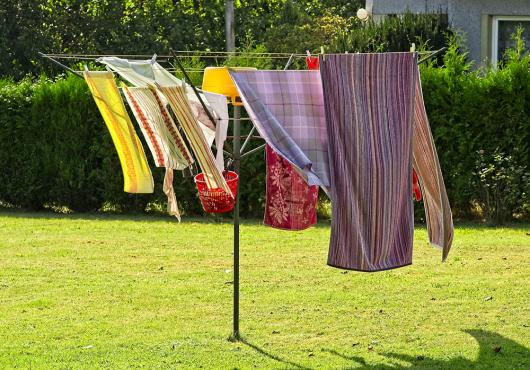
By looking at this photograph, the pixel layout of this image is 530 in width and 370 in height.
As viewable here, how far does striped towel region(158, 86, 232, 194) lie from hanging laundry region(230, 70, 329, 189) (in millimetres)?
338

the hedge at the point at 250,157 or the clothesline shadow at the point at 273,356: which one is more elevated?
the hedge at the point at 250,157

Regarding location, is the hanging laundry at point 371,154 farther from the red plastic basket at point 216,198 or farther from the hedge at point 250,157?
the hedge at point 250,157

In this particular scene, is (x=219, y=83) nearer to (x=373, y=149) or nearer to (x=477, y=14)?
(x=373, y=149)

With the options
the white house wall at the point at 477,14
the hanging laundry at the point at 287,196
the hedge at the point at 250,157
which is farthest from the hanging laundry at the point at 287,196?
the white house wall at the point at 477,14

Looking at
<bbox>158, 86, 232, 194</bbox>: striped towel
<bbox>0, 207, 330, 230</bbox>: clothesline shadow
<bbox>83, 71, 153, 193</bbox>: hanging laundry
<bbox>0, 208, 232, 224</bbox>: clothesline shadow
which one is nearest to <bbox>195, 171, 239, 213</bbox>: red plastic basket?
<bbox>158, 86, 232, 194</bbox>: striped towel

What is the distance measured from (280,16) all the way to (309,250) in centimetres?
1901

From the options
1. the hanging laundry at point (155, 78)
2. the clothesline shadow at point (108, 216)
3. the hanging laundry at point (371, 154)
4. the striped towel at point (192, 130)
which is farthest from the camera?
the clothesline shadow at point (108, 216)

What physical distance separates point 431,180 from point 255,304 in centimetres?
232

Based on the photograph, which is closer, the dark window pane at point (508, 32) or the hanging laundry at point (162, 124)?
the hanging laundry at point (162, 124)

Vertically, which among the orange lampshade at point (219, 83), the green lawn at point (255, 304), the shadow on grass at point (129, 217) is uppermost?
the orange lampshade at point (219, 83)

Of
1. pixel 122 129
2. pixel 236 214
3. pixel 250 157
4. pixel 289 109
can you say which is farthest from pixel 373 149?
pixel 250 157

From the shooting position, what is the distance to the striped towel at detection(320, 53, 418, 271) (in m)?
6.86

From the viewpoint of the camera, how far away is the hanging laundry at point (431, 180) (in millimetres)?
7336

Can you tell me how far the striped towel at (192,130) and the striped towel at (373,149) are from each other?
72 cm
